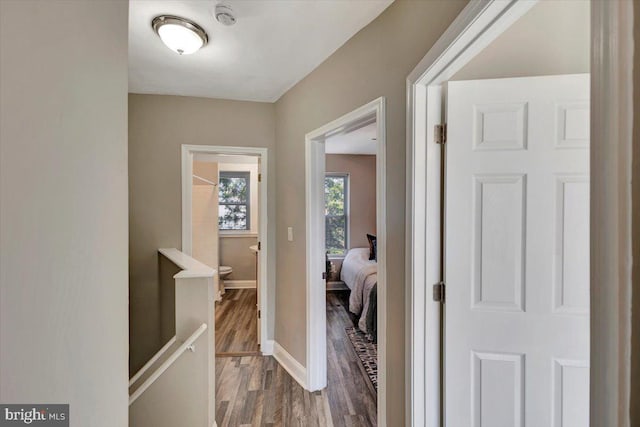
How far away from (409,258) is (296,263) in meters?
1.36

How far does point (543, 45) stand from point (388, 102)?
26.9 inches

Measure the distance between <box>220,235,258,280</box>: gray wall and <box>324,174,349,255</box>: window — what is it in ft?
4.97

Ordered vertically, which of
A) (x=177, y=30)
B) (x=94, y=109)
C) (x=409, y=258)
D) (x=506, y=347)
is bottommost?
(x=506, y=347)

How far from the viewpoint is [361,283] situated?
362cm

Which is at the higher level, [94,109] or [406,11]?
[406,11]

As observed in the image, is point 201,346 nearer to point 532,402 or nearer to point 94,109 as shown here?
point 94,109

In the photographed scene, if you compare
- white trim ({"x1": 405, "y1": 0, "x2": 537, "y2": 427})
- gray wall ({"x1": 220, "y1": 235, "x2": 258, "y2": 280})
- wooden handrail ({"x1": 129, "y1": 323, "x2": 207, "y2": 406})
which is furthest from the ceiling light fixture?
gray wall ({"x1": 220, "y1": 235, "x2": 258, "y2": 280})

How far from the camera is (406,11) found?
1312 mm

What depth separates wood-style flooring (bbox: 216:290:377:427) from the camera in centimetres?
193

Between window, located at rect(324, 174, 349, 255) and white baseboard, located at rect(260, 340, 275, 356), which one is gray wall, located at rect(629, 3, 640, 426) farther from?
window, located at rect(324, 174, 349, 255)

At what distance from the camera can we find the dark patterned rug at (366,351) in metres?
2.47

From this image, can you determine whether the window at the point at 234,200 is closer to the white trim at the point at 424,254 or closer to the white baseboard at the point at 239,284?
the white baseboard at the point at 239,284

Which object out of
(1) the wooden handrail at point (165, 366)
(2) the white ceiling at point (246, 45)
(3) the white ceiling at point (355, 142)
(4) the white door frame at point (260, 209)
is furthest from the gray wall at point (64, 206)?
(3) the white ceiling at point (355, 142)

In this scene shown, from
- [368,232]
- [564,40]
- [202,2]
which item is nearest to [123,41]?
[202,2]
